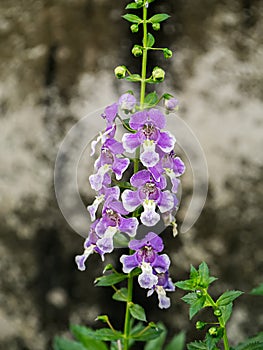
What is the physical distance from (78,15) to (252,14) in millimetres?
545

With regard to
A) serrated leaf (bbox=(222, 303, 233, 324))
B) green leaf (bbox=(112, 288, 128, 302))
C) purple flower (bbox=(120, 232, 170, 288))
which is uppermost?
purple flower (bbox=(120, 232, 170, 288))

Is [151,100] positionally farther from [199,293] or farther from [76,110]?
[76,110]

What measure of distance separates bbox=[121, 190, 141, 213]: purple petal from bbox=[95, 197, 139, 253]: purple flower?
0.03 m

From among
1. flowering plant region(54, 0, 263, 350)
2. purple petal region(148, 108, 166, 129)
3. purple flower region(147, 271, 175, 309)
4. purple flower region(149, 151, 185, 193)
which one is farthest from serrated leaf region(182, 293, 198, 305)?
purple petal region(148, 108, 166, 129)

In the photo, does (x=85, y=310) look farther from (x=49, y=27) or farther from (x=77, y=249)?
(x=49, y=27)

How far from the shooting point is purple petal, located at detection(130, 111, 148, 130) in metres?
1.25

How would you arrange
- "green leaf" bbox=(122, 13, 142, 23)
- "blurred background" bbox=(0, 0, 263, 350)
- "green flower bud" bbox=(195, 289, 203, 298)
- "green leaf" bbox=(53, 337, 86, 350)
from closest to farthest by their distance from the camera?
"green flower bud" bbox=(195, 289, 203, 298), "green leaf" bbox=(122, 13, 142, 23), "green leaf" bbox=(53, 337, 86, 350), "blurred background" bbox=(0, 0, 263, 350)

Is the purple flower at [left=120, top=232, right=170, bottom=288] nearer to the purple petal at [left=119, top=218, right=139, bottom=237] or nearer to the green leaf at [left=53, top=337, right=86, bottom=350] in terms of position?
the purple petal at [left=119, top=218, right=139, bottom=237]

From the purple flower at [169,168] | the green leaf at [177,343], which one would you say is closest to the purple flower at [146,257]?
the purple flower at [169,168]

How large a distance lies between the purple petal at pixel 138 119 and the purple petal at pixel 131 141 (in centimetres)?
2

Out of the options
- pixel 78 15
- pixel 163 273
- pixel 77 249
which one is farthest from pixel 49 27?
pixel 163 273

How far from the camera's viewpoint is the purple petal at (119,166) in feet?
4.08

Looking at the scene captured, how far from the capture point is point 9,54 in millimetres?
2102

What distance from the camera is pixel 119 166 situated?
1248 mm
